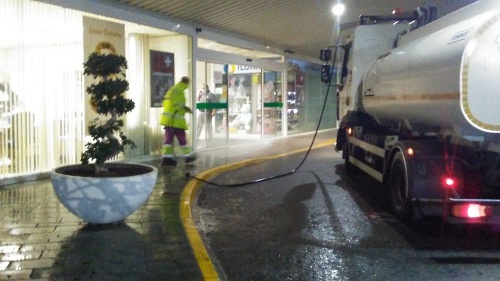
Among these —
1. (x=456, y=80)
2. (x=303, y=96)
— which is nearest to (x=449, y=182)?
(x=456, y=80)

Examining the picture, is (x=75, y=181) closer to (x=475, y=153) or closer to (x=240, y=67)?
(x=475, y=153)

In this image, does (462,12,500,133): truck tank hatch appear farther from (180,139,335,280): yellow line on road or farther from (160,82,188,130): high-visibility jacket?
(160,82,188,130): high-visibility jacket

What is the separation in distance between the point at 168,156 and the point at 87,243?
22.0 feet

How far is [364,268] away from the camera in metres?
6.13

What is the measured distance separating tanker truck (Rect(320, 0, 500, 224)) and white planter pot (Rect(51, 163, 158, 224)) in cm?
347

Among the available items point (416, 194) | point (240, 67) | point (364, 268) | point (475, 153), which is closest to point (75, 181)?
point (364, 268)

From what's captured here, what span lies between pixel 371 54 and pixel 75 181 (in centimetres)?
692

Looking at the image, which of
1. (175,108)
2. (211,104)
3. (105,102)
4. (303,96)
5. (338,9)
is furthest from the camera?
(303,96)

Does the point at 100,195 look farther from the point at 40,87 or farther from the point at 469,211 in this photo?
the point at 40,87

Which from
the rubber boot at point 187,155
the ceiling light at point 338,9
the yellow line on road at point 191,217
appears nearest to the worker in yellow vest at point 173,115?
the rubber boot at point 187,155

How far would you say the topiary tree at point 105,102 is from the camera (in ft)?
24.0

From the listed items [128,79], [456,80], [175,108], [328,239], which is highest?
[128,79]

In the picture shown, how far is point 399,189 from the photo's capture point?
8.26 m

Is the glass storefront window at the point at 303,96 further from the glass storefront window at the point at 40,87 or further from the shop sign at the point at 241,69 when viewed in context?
the glass storefront window at the point at 40,87
